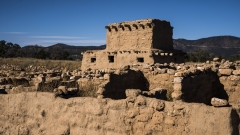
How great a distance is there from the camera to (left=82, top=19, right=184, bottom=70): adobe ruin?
14844 millimetres

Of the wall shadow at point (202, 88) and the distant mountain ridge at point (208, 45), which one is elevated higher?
the distant mountain ridge at point (208, 45)

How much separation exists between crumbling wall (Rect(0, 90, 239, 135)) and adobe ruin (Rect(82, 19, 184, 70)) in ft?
32.0

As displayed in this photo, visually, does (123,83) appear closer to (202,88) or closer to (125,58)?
(202,88)

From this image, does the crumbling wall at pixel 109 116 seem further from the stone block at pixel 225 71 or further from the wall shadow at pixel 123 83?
the stone block at pixel 225 71

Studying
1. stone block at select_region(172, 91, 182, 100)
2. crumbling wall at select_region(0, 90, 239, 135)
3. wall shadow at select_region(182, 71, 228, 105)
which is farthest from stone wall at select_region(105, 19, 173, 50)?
crumbling wall at select_region(0, 90, 239, 135)

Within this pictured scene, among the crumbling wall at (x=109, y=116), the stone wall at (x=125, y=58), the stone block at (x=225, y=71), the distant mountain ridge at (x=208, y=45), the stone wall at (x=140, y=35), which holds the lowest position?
the crumbling wall at (x=109, y=116)

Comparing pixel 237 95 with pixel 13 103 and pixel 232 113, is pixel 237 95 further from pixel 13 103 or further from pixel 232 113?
pixel 13 103

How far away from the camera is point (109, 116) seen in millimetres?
4281

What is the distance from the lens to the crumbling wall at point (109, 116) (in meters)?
3.46

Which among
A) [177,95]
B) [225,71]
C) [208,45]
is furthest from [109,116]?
[208,45]

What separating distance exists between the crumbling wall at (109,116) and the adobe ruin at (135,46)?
976 cm

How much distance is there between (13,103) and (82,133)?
1.81 m

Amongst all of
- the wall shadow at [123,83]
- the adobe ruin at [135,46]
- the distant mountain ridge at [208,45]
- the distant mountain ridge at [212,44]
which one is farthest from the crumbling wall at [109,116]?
the distant mountain ridge at [212,44]

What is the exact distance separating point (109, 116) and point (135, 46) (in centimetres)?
1186
